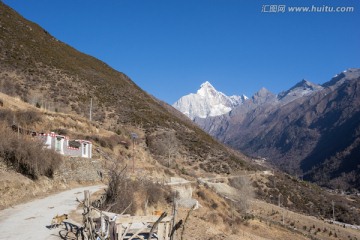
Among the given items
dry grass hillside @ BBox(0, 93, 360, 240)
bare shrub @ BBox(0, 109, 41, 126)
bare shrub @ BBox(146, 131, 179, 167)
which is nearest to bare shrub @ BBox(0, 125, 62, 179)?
dry grass hillside @ BBox(0, 93, 360, 240)

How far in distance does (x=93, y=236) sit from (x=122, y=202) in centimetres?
690

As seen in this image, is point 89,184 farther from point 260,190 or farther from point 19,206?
point 260,190

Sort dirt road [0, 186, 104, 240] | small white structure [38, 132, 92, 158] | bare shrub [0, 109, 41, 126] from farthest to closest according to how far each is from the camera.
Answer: bare shrub [0, 109, 41, 126] → small white structure [38, 132, 92, 158] → dirt road [0, 186, 104, 240]

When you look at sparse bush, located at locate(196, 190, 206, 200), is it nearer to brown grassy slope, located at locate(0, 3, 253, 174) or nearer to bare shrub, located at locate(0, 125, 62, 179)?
bare shrub, located at locate(0, 125, 62, 179)

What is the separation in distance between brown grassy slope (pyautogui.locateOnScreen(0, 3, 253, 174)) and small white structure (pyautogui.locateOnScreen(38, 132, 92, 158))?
2046 centimetres

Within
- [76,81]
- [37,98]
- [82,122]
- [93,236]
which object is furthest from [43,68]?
[93,236]

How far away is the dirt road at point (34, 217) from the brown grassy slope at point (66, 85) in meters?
33.8

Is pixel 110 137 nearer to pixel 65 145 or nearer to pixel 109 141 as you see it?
pixel 109 141

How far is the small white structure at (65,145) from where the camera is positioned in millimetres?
29625

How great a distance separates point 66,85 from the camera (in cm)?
6512

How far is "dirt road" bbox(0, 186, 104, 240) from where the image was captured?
14.1 metres

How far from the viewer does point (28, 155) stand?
23.1 metres

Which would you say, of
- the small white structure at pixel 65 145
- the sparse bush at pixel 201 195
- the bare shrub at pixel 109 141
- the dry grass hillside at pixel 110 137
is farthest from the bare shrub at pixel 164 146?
the small white structure at pixel 65 145

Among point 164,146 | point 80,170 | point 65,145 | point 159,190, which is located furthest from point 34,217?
point 164,146
